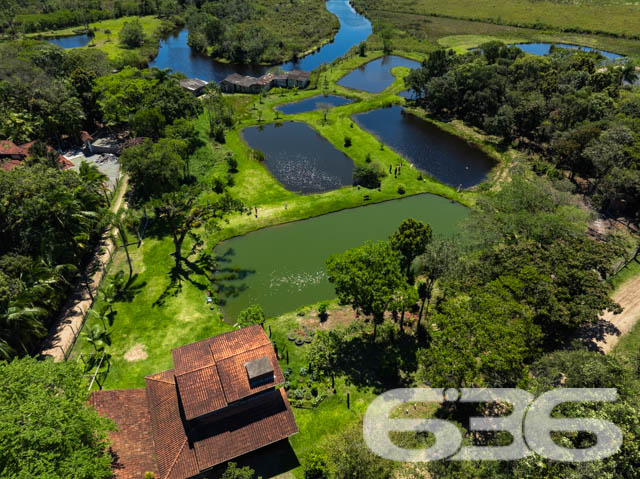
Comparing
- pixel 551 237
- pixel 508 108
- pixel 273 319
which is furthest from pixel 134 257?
pixel 508 108

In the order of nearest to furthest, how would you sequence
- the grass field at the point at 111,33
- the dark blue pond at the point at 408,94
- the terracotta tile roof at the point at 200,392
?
the terracotta tile roof at the point at 200,392 → the dark blue pond at the point at 408,94 → the grass field at the point at 111,33

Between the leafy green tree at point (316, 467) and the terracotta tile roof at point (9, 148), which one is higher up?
the terracotta tile roof at point (9, 148)

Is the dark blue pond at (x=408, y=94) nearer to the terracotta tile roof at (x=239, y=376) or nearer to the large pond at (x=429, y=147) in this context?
the large pond at (x=429, y=147)

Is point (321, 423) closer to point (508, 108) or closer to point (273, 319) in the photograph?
point (273, 319)

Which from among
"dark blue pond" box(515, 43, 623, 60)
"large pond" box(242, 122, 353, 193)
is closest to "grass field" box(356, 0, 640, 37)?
"dark blue pond" box(515, 43, 623, 60)

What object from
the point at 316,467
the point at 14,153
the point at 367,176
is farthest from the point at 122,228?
the point at 367,176

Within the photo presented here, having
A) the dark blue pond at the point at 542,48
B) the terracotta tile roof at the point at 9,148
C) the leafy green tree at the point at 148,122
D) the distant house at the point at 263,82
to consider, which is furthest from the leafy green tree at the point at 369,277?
the dark blue pond at the point at 542,48
